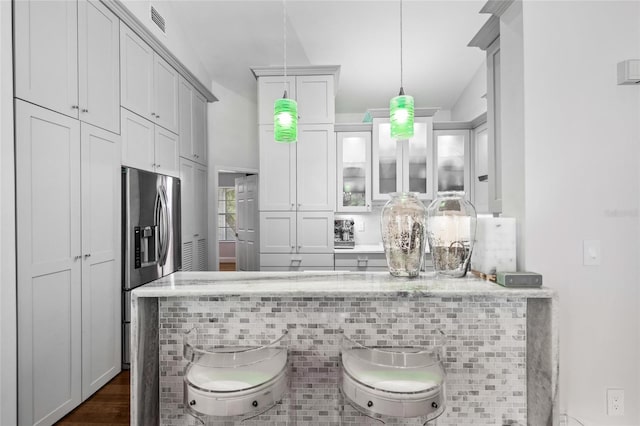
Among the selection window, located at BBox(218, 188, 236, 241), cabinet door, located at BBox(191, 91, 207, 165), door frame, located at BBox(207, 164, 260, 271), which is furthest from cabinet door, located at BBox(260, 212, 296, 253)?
window, located at BBox(218, 188, 236, 241)

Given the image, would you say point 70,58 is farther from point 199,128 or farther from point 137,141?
point 199,128

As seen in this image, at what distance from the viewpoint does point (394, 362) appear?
1.27m

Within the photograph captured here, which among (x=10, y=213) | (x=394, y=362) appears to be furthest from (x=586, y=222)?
(x=10, y=213)

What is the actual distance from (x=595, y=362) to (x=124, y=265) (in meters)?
3.05

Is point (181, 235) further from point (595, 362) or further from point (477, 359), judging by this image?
point (595, 362)

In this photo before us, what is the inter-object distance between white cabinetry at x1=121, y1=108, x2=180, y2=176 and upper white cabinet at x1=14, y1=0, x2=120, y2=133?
16 cm

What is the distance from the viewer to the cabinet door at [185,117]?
3.99 m

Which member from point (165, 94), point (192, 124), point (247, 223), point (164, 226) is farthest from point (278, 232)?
point (165, 94)

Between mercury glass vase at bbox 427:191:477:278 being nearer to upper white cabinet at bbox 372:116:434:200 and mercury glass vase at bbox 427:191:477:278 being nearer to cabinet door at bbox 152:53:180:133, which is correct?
upper white cabinet at bbox 372:116:434:200

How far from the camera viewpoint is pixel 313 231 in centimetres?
410

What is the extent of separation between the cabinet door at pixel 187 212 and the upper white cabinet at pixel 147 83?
18.9 inches

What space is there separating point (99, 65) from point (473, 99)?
4.00 m

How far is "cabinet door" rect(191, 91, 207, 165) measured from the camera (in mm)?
4363

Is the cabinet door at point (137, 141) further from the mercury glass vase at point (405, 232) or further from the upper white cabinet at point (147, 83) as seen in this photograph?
the mercury glass vase at point (405, 232)
